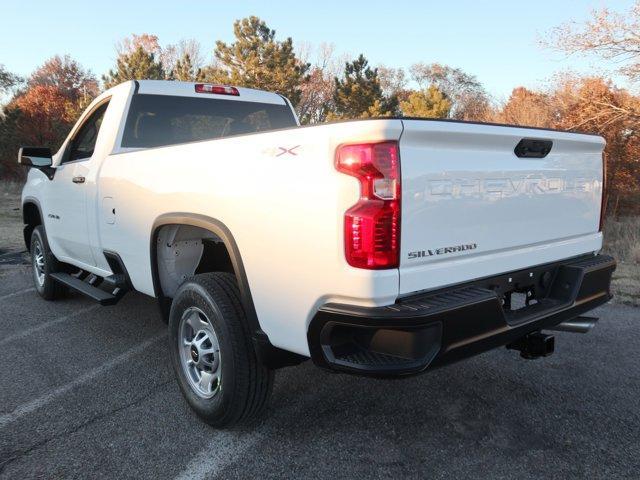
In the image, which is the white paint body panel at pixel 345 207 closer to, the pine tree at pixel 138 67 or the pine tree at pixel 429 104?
the pine tree at pixel 429 104

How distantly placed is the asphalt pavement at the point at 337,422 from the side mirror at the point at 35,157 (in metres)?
1.67

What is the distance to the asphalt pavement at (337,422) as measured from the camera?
2.57m

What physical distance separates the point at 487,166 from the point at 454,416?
4.88 ft

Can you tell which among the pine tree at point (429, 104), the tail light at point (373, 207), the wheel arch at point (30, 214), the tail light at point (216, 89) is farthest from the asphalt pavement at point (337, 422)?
the pine tree at point (429, 104)

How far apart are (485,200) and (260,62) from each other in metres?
31.2

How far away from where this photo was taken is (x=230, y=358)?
2.67m

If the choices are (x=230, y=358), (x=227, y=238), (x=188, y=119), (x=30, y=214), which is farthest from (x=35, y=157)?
(x=230, y=358)

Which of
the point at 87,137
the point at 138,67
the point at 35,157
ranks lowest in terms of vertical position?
the point at 35,157

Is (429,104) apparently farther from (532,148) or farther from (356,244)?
(356,244)

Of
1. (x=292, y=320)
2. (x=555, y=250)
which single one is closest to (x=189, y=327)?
(x=292, y=320)

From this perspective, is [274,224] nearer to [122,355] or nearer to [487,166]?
[487,166]

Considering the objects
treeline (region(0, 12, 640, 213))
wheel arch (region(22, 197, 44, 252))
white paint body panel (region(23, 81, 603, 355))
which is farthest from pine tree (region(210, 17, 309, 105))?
white paint body panel (region(23, 81, 603, 355))

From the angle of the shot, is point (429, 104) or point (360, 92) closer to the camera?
point (429, 104)

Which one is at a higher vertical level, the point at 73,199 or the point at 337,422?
the point at 73,199
